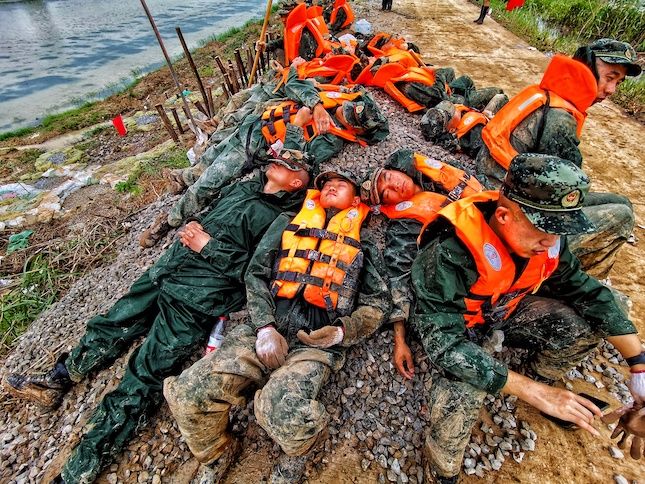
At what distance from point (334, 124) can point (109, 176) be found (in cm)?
614

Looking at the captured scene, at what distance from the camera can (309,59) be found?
6.88m

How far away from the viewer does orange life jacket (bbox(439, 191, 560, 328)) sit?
2.27 metres

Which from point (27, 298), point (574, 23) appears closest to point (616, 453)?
point (27, 298)

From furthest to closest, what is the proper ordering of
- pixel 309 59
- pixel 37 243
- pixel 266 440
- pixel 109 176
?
1. pixel 109 176
2. pixel 309 59
3. pixel 37 243
4. pixel 266 440

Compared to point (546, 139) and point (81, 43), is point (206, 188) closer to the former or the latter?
point (546, 139)

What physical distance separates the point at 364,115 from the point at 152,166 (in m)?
5.34

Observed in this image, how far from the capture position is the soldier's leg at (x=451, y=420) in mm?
2281

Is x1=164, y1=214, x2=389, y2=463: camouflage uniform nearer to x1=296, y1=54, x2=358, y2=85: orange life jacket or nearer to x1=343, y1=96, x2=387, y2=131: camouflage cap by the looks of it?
x1=343, y1=96, x2=387, y2=131: camouflage cap

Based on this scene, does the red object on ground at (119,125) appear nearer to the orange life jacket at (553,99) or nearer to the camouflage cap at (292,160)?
the camouflage cap at (292,160)

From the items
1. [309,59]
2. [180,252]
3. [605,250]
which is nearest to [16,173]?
[309,59]

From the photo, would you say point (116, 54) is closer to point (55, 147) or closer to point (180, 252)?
point (55, 147)

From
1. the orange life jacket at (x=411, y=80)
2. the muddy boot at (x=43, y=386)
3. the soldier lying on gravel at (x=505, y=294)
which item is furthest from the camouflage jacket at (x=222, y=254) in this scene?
the orange life jacket at (x=411, y=80)

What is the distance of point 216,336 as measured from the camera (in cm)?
331

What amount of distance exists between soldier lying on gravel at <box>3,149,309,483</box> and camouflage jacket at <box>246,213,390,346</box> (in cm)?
40
